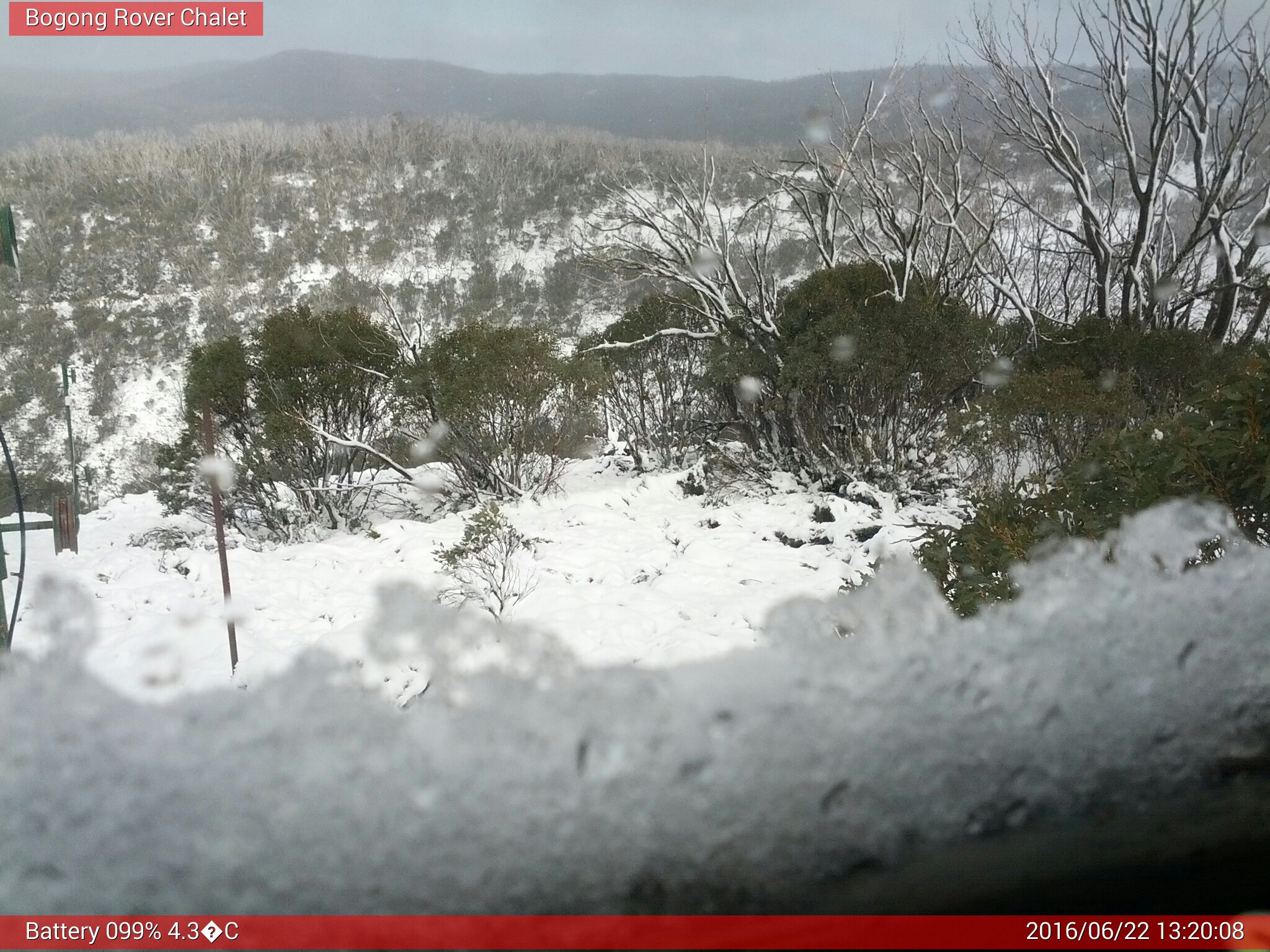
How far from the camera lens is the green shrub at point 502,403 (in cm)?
313

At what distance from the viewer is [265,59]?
1.20 metres

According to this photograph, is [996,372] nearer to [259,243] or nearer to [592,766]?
[592,766]

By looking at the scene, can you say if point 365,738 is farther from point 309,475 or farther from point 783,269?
point 783,269

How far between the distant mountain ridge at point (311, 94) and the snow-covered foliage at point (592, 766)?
100 cm

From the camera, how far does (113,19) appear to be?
776 millimetres

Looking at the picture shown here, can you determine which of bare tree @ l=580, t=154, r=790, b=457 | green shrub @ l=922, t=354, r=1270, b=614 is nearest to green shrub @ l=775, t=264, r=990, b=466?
bare tree @ l=580, t=154, r=790, b=457

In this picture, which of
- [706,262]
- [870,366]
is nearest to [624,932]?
[870,366]

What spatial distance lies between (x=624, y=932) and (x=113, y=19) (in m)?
0.98

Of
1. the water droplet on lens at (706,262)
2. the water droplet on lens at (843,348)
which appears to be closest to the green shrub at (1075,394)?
the water droplet on lens at (843,348)

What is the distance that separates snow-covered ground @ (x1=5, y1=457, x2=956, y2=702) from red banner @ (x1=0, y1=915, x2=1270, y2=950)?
0.08 meters

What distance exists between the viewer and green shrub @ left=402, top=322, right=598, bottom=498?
10.3 feet

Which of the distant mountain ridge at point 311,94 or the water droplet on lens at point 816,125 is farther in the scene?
the water droplet on lens at point 816,125

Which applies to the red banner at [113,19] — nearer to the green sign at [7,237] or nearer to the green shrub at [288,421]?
the green sign at [7,237]

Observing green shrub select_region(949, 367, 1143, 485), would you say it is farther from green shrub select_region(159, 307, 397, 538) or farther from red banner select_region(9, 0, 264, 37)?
green shrub select_region(159, 307, 397, 538)
